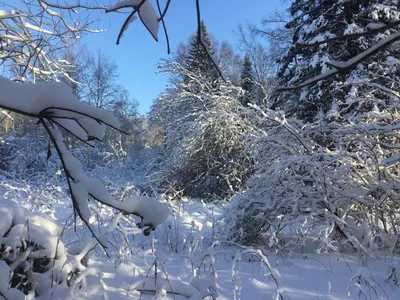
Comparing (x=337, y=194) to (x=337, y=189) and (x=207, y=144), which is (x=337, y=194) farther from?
(x=207, y=144)

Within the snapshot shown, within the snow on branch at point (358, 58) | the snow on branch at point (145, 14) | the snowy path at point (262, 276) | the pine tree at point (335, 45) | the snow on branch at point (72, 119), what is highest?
the pine tree at point (335, 45)

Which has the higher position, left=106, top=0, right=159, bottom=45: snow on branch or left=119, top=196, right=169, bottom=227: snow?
left=106, top=0, right=159, bottom=45: snow on branch

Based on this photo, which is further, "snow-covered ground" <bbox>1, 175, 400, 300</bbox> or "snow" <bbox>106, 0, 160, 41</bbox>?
"snow-covered ground" <bbox>1, 175, 400, 300</bbox>

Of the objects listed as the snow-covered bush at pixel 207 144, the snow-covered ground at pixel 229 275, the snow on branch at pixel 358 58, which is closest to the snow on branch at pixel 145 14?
the snow on branch at pixel 358 58

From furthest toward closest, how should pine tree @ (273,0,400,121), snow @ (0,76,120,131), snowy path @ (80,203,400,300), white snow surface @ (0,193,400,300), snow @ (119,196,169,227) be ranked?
pine tree @ (273,0,400,121) < snowy path @ (80,203,400,300) < white snow surface @ (0,193,400,300) < snow @ (119,196,169,227) < snow @ (0,76,120,131)

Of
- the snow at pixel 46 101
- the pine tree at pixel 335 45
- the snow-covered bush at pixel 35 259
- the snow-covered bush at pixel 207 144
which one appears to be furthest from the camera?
the snow-covered bush at pixel 207 144

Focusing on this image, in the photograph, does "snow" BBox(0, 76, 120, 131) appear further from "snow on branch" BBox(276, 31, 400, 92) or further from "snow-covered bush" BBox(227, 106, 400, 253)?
"snow-covered bush" BBox(227, 106, 400, 253)

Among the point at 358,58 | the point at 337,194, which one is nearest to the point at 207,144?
the point at 337,194

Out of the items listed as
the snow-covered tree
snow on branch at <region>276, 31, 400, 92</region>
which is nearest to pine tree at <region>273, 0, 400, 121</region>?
the snow-covered tree

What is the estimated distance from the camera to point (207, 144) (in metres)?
8.70

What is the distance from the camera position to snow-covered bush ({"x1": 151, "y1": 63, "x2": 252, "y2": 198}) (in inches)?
336

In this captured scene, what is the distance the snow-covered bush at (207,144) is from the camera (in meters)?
8.53

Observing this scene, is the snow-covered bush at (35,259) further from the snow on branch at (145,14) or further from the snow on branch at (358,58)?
the snow on branch at (358,58)

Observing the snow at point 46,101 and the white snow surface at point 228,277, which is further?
the white snow surface at point 228,277
